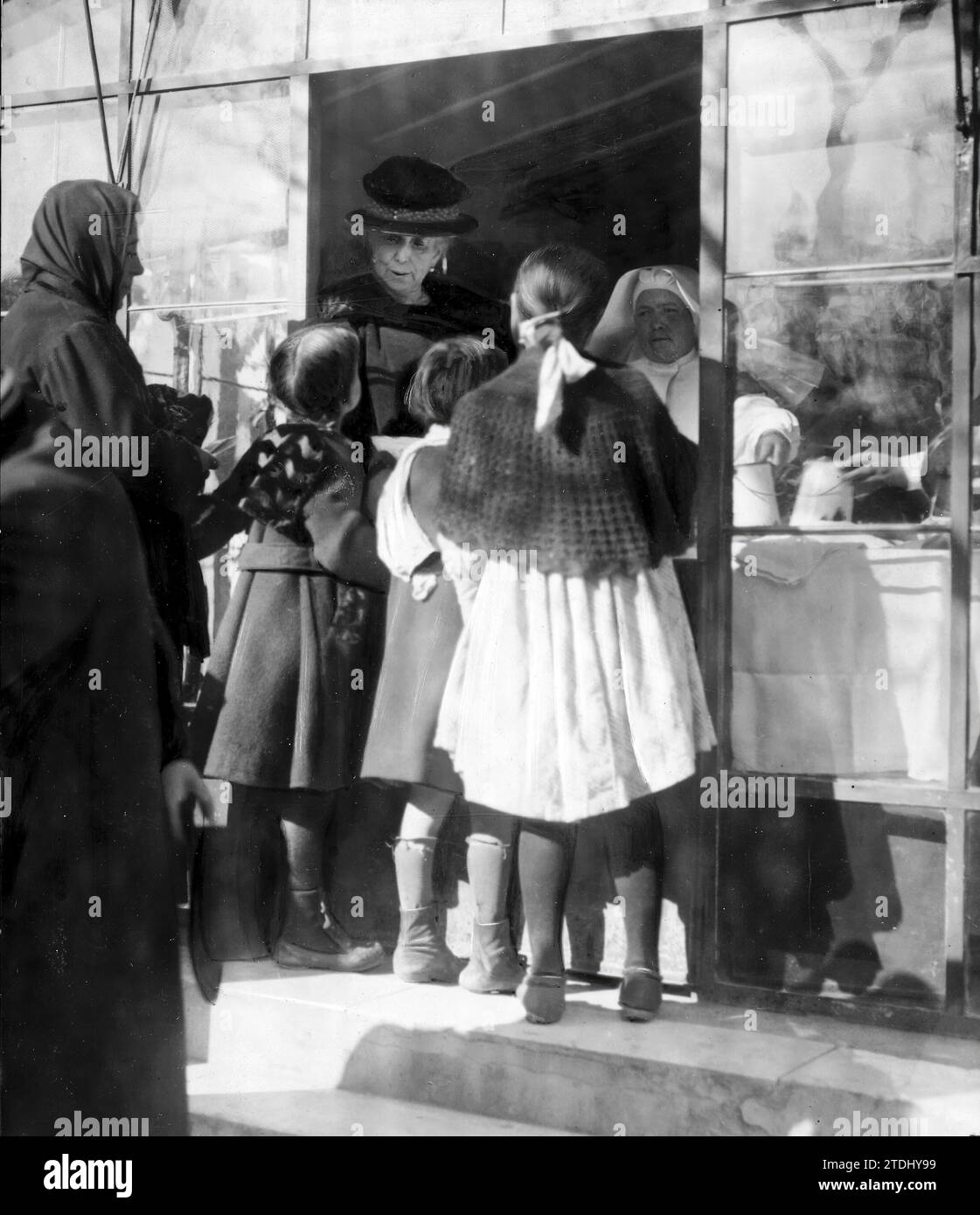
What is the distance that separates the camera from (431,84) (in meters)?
3.22

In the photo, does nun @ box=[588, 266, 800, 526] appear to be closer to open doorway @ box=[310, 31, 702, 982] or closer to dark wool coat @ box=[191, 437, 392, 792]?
open doorway @ box=[310, 31, 702, 982]

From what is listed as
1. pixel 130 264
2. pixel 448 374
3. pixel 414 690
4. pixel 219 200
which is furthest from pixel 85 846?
pixel 219 200

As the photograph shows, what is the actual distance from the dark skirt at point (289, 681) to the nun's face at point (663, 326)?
3.09 ft

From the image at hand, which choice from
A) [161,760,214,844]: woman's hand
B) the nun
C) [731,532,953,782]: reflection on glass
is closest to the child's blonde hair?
the nun

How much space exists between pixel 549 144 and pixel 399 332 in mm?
600

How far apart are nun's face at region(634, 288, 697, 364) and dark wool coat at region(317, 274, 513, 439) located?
1.11 feet

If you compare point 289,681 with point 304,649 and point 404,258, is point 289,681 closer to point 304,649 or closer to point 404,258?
point 304,649

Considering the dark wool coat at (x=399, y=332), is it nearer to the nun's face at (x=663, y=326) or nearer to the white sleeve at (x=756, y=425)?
the nun's face at (x=663, y=326)

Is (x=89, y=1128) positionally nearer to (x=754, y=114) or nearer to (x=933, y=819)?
(x=933, y=819)

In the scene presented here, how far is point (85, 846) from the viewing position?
284cm

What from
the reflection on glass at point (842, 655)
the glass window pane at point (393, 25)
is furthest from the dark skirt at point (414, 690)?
the glass window pane at point (393, 25)

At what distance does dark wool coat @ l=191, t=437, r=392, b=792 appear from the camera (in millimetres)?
3254

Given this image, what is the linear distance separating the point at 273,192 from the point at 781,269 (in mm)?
1372

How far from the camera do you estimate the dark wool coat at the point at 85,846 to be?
2820 millimetres
